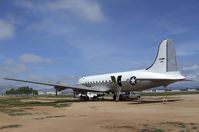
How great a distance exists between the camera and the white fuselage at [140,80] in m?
43.8

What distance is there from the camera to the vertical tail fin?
44469mm

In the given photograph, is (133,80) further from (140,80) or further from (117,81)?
(117,81)

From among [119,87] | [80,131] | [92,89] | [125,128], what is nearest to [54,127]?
[80,131]

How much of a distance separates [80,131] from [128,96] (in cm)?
3713

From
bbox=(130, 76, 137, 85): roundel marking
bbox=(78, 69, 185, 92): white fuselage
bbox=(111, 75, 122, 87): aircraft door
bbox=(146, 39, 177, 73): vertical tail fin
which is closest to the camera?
bbox=(78, 69, 185, 92): white fuselage

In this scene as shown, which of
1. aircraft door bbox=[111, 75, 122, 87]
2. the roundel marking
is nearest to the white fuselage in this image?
the roundel marking

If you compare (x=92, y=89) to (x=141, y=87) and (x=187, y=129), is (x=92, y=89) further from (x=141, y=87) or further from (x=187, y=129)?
(x=187, y=129)

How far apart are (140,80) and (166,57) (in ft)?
16.4

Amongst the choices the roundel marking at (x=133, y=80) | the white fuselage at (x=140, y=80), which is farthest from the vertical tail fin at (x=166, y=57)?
the roundel marking at (x=133, y=80)

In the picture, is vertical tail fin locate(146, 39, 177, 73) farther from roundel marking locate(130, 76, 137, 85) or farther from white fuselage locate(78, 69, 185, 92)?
roundel marking locate(130, 76, 137, 85)

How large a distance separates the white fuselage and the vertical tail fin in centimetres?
79

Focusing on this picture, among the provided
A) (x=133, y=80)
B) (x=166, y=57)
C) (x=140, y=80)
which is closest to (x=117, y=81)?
(x=133, y=80)

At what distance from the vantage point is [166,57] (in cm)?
4472

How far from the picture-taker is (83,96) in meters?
58.8
